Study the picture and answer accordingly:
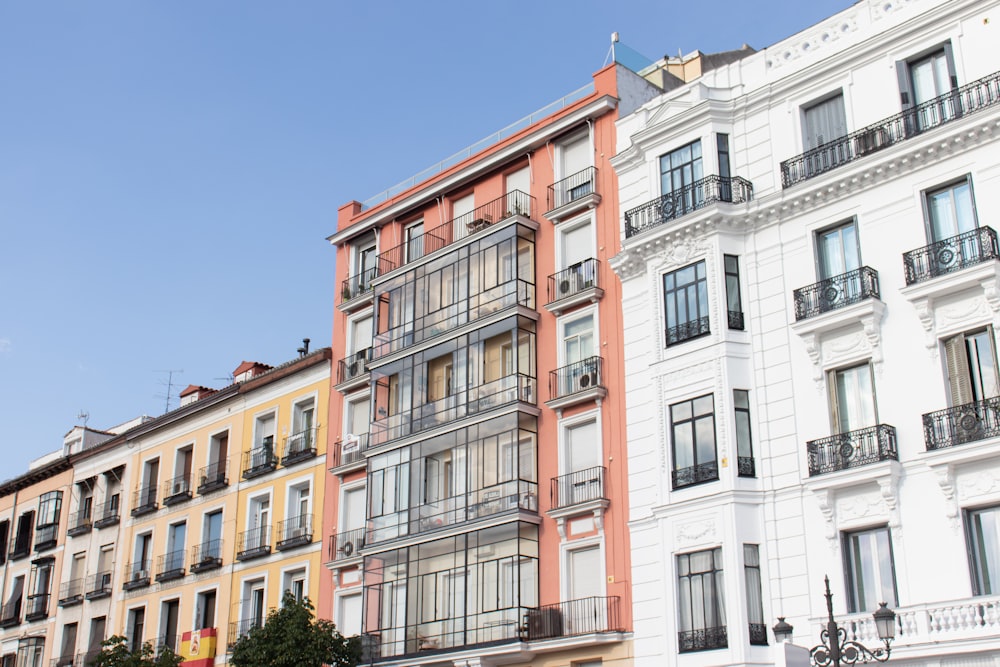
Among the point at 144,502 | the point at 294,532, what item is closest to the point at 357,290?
the point at 294,532

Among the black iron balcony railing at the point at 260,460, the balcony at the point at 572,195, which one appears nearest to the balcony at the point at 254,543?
the black iron balcony railing at the point at 260,460

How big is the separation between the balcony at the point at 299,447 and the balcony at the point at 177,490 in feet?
17.0

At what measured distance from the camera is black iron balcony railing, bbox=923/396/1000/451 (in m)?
23.6

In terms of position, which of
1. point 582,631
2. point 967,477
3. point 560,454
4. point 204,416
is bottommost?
point 582,631

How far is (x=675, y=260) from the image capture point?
3020 centimetres

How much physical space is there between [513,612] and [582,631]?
2.15m

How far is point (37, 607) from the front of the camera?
161 ft

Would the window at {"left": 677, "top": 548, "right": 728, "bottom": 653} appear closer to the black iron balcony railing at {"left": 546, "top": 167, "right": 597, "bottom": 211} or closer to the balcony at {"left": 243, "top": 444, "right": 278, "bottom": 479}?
the black iron balcony railing at {"left": 546, "top": 167, "right": 597, "bottom": 211}

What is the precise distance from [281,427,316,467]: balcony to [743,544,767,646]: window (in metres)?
17.2

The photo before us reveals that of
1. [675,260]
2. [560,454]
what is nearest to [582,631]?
[560,454]

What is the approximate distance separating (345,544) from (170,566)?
9.30m

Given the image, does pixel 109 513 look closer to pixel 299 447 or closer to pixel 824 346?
pixel 299 447

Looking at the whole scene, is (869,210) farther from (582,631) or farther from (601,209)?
(582,631)

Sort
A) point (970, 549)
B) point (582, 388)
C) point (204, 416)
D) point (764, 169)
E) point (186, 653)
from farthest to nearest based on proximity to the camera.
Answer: point (204, 416) → point (186, 653) → point (582, 388) → point (764, 169) → point (970, 549)
